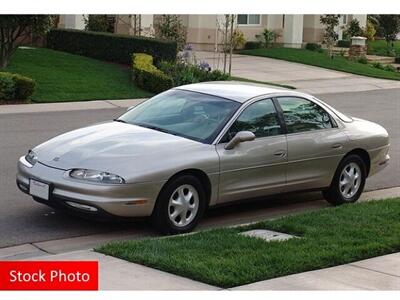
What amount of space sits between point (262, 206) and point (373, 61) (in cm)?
2607

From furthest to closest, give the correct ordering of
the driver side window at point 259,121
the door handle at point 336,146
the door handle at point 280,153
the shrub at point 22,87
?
the shrub at point 22,87 < the door handle at point 336,146 < the door handle at point 280,153 < the driver side window at point 259,121

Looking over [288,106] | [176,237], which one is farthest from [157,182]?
[288,106]

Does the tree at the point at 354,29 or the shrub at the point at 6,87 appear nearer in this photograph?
the shrub at the point at 6,87

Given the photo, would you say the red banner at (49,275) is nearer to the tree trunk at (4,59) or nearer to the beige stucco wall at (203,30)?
the tree trunk at (4,59)

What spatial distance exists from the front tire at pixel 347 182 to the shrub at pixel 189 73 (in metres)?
10.7

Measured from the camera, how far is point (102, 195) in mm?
7340

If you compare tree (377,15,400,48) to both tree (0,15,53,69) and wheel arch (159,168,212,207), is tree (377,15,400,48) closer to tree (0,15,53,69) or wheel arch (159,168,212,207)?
tree (0,15,53,69)

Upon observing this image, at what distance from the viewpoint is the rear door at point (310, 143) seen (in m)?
8.83

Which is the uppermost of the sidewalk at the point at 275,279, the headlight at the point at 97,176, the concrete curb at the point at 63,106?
the headlight at the point at 97,176

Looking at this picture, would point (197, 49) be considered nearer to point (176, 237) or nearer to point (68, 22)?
point (68, 22)

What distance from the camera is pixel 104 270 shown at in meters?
6.13

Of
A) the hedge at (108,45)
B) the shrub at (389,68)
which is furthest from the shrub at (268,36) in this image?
the hedge at (108,45)

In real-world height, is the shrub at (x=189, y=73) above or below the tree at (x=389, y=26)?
below

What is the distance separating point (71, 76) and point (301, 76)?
8690 millimetres
